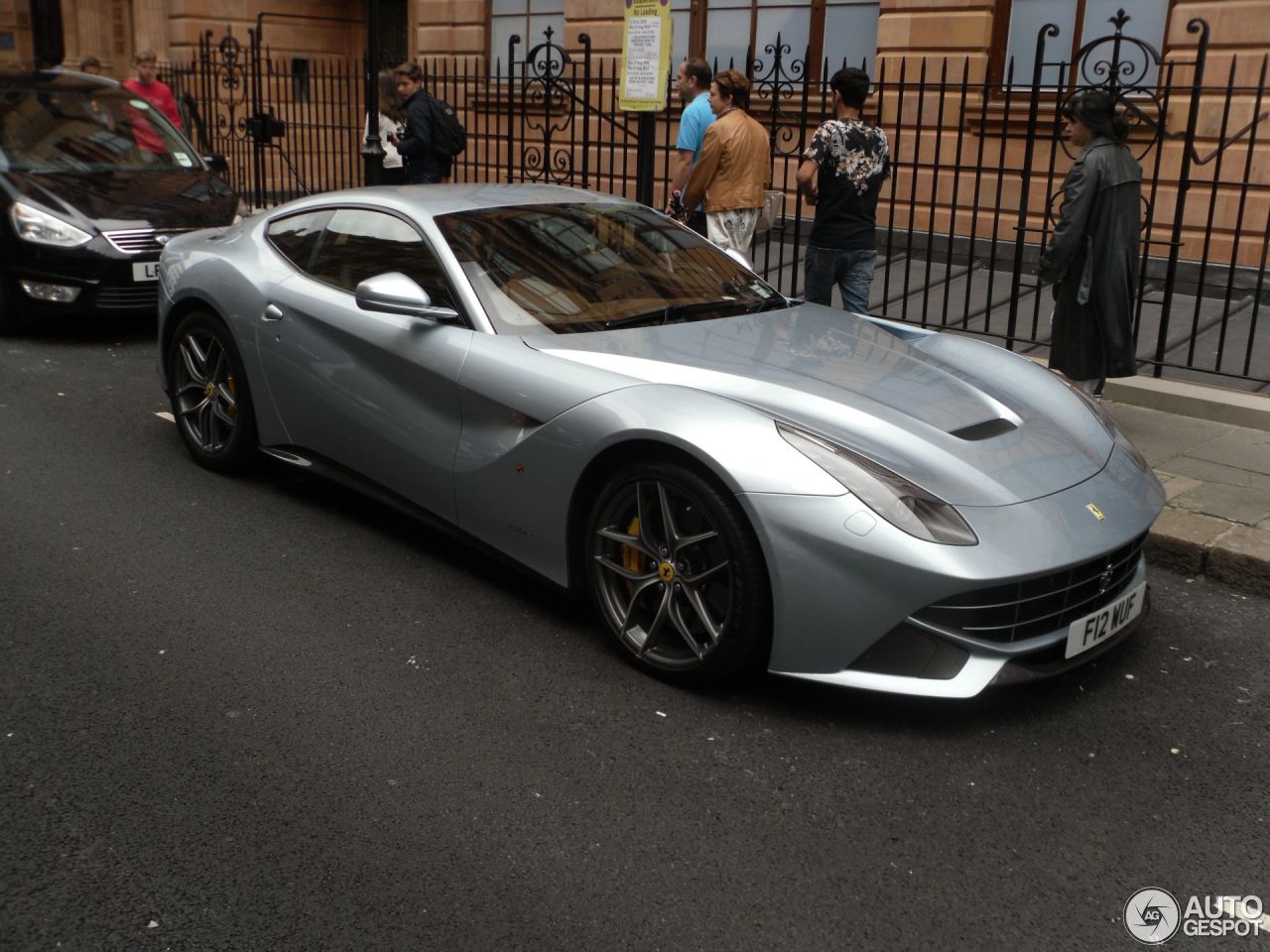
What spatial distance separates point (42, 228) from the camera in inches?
347

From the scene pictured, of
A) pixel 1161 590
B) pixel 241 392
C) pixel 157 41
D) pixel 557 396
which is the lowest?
pixel 1161 590

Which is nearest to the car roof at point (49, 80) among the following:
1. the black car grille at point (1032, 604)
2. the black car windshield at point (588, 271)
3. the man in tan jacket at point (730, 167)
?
the man in tan jacket at point (730, 167)

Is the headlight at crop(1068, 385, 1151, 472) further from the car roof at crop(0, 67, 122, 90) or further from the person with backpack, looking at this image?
the car roof at crop(0, 67, 122, 90)

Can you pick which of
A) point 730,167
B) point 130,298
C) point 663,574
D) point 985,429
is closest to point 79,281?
point 130,298

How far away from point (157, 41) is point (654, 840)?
67.9ft

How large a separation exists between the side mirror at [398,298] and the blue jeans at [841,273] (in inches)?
143

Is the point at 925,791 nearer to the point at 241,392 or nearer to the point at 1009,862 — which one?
the point at 1009,862

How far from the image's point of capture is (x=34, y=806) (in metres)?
3.24

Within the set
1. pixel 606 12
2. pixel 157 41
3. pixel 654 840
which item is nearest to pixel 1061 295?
pixel 654 840

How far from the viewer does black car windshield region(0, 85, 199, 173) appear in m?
9.57

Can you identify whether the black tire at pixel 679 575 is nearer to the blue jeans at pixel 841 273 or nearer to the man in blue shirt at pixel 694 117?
the blue jeans at pixel 841 273

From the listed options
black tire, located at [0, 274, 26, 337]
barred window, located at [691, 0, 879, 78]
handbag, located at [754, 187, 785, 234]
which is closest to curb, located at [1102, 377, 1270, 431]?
handbag, located at [754, 187, 785, 234]

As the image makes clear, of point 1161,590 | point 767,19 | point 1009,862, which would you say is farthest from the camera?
point 767,19

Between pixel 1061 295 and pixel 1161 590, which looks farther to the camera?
pixel 1061 295
